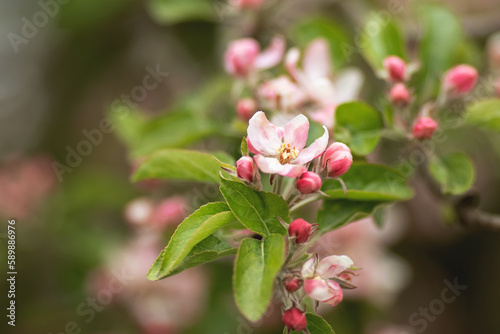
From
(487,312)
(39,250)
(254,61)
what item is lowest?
(487,312)

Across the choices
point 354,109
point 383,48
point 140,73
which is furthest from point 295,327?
point 140,73

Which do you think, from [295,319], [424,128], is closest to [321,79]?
[424,128]

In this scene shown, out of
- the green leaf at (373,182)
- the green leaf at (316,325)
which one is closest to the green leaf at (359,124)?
the green leaf at (373,182)

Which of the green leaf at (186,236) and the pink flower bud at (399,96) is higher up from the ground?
the green leaf at (186,236)

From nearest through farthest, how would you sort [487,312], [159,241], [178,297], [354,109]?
[354,109], [159,241], [178,297], [487,312]

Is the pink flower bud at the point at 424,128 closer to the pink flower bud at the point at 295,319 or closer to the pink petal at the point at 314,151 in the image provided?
the pink petal at the point at 314,151

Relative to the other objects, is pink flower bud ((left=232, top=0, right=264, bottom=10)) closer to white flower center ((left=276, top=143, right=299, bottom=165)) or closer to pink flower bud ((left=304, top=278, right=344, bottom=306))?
white flower center ((left=276, top=143, right=299, bottom=165))

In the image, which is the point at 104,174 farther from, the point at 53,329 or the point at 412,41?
the point at 412,41
